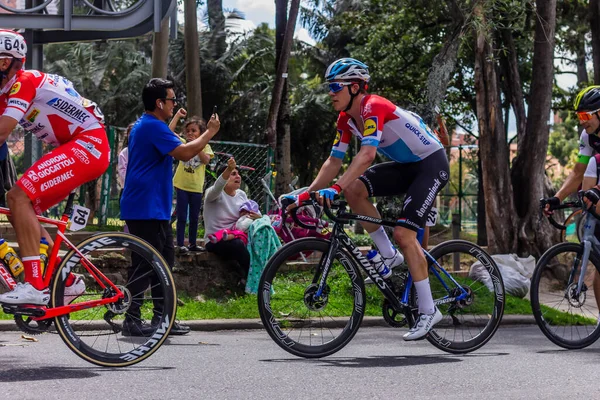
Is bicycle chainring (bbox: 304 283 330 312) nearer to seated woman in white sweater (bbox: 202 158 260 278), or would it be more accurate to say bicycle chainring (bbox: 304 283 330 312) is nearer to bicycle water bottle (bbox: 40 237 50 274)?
bicycle water bottle (bbox: 40 237 50 274)

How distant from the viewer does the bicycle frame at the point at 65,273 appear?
5898 millimetres

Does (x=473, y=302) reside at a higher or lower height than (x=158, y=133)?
lower

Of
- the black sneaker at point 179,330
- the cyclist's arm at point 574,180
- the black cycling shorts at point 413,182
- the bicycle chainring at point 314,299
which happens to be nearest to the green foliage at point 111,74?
the black sneaker at point 179,330

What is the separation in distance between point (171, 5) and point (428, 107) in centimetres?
516

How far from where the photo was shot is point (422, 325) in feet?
23.0

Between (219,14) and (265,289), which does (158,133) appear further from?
(219,14)

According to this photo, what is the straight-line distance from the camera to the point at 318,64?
42.9 m

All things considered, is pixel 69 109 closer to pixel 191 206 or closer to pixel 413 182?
pixel 413 182

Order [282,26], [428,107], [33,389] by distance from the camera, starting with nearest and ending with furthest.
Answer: [33,389], [428,107], [282,26]

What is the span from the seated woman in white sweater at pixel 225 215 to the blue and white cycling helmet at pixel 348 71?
4308 mm

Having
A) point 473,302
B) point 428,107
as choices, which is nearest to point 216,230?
point 473,302

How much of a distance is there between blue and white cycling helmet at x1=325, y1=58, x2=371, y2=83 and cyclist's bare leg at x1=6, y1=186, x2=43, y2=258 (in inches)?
91.0

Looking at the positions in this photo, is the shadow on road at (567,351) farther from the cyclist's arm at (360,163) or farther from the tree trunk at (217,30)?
the tree trunk at (217,30)

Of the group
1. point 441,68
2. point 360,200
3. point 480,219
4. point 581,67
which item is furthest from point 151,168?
point 581,67
